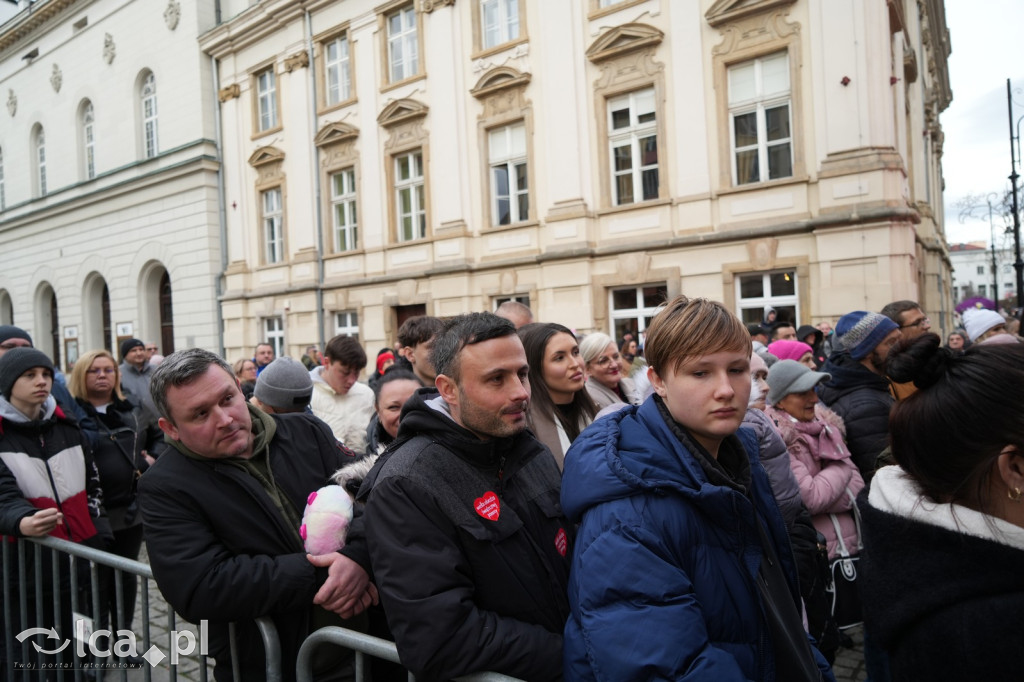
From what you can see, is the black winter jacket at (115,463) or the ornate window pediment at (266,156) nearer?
the black winter jacket at (115,463)

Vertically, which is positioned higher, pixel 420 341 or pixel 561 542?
pixel 420 341

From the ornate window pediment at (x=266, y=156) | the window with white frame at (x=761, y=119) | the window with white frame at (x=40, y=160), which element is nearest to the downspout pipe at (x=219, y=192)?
the ornate window pediment at (x=266, y=156)

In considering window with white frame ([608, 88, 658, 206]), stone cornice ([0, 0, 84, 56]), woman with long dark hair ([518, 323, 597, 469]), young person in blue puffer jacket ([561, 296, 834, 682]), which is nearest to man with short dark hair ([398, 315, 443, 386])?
woman with long dark hair ([518, 323, 597, 469])

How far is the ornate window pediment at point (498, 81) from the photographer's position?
13906 mm

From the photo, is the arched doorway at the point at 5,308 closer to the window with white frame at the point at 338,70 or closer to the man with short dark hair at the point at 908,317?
the window with white frame at the point at 338,70

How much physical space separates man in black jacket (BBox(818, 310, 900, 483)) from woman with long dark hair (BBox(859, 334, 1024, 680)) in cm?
212

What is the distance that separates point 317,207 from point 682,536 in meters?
17.8

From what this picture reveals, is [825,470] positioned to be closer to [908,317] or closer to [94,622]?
[908,317]

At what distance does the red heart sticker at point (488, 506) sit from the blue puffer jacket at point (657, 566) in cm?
29

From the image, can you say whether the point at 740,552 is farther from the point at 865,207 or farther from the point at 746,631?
the point at 865,207

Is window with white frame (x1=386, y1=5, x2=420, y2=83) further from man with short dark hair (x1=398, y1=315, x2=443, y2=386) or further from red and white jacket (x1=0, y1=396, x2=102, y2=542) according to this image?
red and white jacket (x1=0, y1=396, x2=102, y2=542)

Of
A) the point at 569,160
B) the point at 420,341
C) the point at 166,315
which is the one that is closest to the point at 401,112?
the point at 569,160

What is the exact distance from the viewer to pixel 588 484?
5.14 feet

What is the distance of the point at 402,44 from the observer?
16141 millimetres
